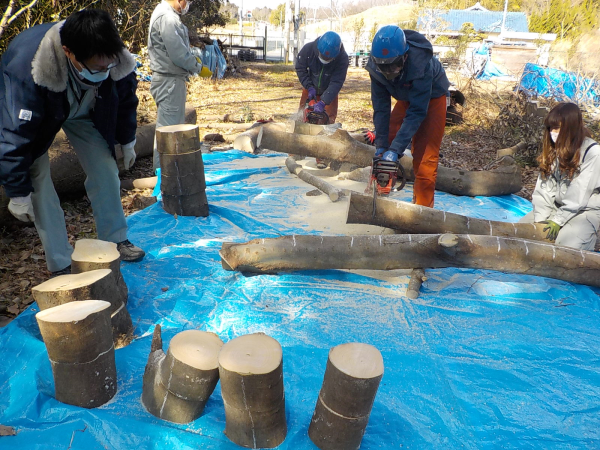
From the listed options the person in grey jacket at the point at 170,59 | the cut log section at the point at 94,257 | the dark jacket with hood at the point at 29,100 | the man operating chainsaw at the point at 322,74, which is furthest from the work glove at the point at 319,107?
the cut log section at the point at 94,257

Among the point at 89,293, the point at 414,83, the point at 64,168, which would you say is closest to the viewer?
the point at 89,293

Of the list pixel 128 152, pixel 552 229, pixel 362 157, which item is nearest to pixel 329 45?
pixel 362 157

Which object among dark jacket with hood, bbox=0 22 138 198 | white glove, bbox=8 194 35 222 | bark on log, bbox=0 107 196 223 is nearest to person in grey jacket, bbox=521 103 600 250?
dark jacket with hood, bbox=0 22 138 198

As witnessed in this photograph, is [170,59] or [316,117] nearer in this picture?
[170,59]

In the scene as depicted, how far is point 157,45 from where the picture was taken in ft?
15.1

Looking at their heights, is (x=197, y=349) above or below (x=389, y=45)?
below

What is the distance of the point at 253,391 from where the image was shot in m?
1.56

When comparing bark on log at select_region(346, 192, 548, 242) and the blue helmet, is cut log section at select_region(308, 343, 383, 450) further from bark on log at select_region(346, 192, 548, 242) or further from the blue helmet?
Answer: the blue helmet

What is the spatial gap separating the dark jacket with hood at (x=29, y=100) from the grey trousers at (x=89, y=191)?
239mm

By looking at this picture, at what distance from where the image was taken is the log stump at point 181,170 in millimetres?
3611

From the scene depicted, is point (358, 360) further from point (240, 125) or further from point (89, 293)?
point (240, 125)

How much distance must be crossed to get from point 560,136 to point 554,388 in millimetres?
1732

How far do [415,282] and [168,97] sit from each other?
3344 millimetres

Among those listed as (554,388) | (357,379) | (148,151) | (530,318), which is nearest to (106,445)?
(357,379)
